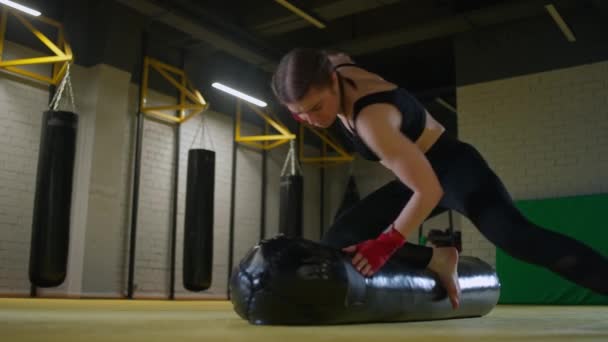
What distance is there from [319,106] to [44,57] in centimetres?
583

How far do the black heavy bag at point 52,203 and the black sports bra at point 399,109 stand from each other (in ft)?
11.6

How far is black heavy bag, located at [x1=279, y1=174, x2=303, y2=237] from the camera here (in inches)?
321

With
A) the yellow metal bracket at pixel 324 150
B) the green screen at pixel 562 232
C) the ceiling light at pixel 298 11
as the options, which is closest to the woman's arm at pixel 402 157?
the ceiling light at pixel 298 11

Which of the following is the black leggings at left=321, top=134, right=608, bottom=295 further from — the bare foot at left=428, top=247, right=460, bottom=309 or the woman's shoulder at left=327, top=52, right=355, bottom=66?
the woman's shoulder at left=327, top=52, right=355, bottom=66

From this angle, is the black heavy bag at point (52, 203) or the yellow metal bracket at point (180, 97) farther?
the yellow metal bracket at point (180, 97)

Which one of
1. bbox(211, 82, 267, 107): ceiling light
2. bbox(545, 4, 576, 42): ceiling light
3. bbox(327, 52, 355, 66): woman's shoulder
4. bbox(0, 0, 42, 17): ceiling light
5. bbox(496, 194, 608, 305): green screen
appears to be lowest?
bbox(496, 194, 608, 305): green screen

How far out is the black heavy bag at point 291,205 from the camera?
816cm

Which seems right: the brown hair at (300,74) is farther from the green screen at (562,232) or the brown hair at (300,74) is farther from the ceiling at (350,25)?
the green screen at (562,232)

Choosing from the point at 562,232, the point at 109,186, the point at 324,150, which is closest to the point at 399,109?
the point at 562,232

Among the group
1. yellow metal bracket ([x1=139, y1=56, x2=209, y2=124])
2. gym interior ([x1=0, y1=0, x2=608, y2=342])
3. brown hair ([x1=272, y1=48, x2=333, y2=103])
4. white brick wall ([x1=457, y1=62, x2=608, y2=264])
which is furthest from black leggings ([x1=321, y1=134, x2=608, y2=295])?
yellow metal bracket ([x1=139, y1=56, x2=209, y2=124])

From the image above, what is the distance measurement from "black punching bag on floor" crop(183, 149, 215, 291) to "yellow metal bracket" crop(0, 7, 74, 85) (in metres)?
1.77

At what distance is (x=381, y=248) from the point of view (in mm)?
1682

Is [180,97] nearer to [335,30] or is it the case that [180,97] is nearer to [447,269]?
[335,30]

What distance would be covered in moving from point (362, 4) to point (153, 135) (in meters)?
3.34
